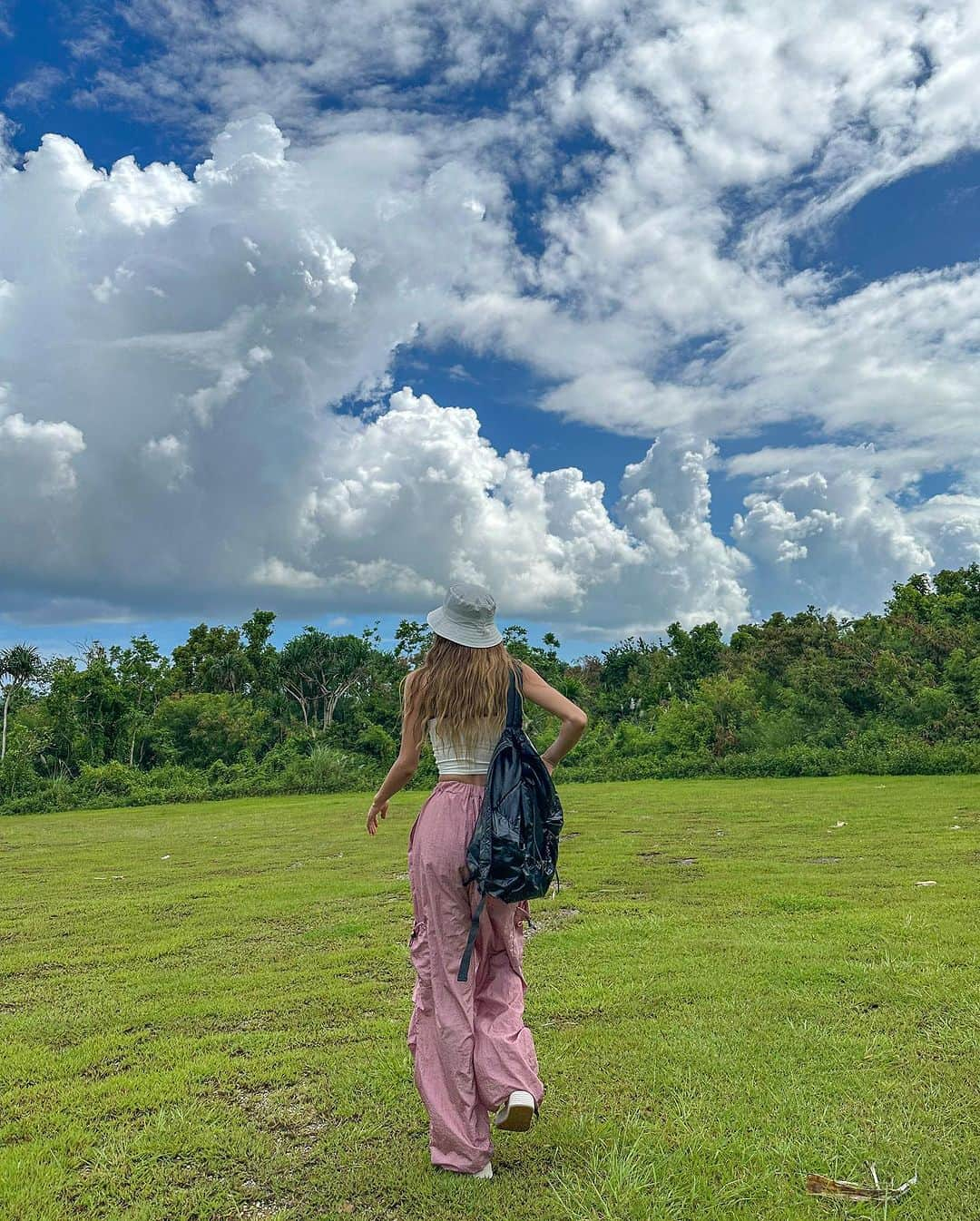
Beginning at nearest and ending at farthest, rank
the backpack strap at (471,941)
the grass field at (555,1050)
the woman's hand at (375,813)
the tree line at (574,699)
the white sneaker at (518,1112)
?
the grass field at (555,1050), the white sneaker at (518,1112), the backpack strap at (471,941), the woman's hand at (375,813), the tree line at (574,699)

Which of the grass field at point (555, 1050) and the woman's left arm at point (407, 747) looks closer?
the grass field at point (555, 1050)

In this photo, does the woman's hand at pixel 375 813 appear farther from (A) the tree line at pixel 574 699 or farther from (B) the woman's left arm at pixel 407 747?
(A) the tree line at pixel 574 699

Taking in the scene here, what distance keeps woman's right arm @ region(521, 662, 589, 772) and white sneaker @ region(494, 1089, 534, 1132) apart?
3.92 feet

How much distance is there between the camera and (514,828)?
3309 millimetres

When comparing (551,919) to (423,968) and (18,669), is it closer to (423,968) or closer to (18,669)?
(423,968)

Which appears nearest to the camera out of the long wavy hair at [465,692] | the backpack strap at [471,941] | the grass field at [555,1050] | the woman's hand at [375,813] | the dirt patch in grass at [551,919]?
the grass field at [555,1050]

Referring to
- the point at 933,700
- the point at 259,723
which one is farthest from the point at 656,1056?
the point at 259,723

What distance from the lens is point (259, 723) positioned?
33.2 meters

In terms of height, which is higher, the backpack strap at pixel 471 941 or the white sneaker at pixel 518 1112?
the backpack strap at pixel 471 941

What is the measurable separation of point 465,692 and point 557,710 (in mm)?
387

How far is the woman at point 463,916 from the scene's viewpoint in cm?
327

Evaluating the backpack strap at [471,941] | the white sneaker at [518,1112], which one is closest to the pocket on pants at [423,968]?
the backpack strap at [471,941]

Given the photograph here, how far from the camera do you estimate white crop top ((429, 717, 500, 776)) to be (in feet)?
11.7

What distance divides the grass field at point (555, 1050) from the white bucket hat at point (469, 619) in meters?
1.92
